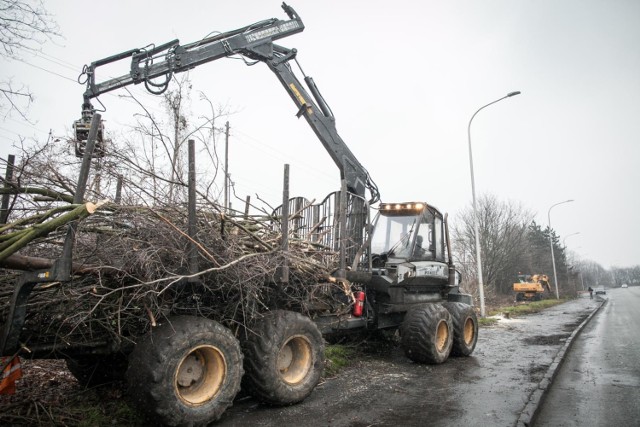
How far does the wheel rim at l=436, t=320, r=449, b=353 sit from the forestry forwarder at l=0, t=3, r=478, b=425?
0.06 ft

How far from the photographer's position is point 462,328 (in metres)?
8.11

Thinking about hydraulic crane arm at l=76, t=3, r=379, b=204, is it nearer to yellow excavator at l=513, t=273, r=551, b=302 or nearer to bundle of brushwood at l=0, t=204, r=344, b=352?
bundle of brushwood at l=0, t=204, r=344, b=352

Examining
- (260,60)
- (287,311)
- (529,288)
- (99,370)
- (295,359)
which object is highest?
(260,60)

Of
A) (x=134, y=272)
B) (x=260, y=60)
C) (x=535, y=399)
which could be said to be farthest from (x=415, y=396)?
(x=260, y=60)

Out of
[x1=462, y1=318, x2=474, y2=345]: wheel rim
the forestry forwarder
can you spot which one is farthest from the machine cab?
[x1=462, y1=318, x2=474, y2=345]: wheel rim

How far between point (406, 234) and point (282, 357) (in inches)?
147

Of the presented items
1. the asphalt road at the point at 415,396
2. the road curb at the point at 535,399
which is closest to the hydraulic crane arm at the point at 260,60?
the asphalt road at the point at 415,396

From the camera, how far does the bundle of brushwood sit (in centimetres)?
366

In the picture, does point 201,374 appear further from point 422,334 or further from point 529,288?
point 529,288

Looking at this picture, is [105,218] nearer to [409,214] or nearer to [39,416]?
[39,416]

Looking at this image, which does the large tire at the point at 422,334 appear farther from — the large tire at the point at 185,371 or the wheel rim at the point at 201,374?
the wheel rim at the point at 201,374

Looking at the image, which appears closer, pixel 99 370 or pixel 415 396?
pixel 99 370

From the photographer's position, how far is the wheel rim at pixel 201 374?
4066 millimetres

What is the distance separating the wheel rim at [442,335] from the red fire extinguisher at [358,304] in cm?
178
